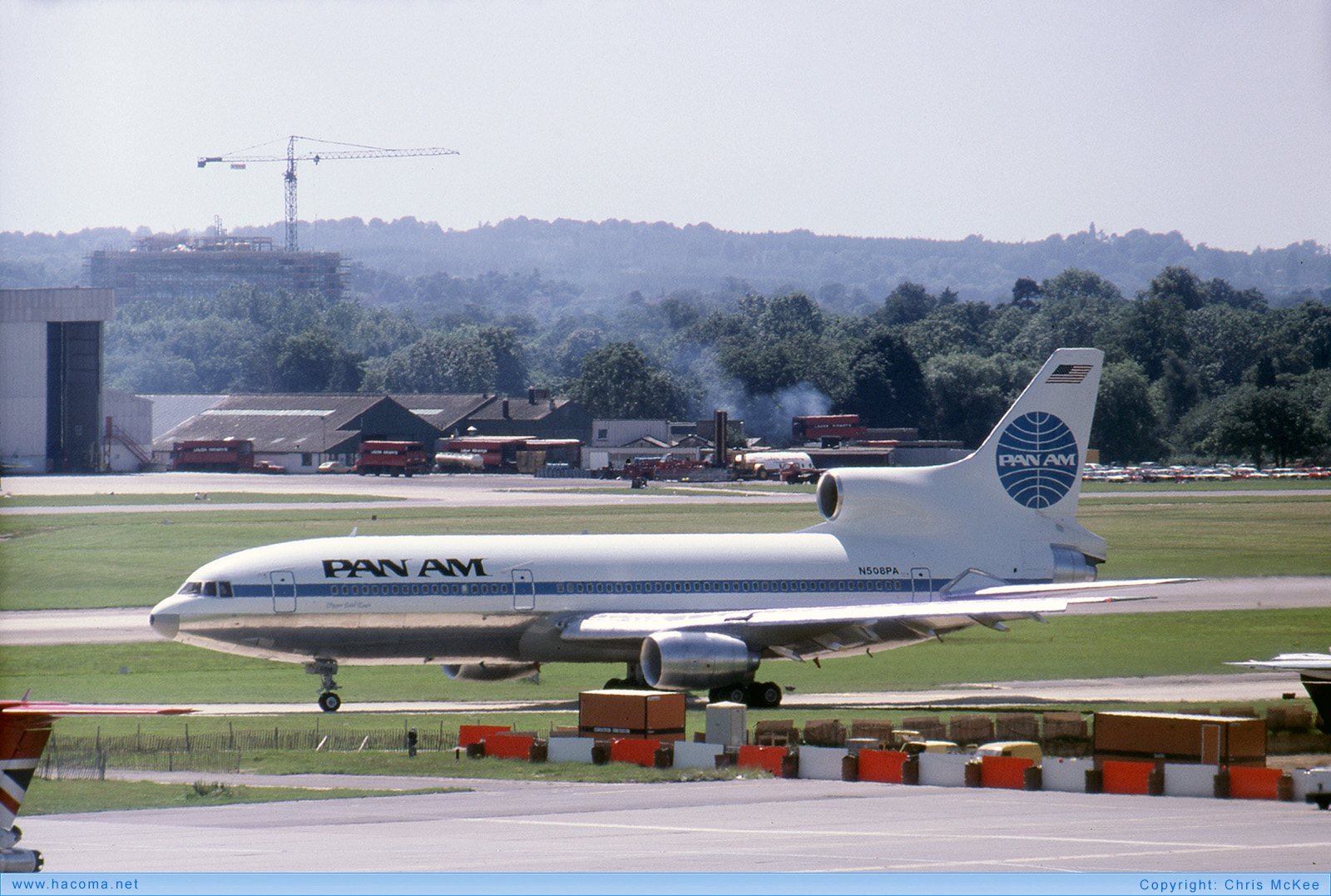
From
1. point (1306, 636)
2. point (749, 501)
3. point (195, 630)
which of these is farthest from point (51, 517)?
point (1306, 636)

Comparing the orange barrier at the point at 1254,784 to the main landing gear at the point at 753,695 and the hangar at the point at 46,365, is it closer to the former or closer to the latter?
the main landing gear at the point at 753,695

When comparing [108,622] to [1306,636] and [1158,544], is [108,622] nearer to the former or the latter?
[1306,636]

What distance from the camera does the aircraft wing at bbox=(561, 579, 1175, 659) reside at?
155 ft

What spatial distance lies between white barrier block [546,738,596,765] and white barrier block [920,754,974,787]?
8.15 m

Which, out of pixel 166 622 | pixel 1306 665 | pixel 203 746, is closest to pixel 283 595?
pixel 166 622

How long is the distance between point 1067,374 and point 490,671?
22.2m

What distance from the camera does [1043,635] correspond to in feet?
229

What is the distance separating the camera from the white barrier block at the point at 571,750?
38344 millimetres

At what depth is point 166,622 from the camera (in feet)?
156

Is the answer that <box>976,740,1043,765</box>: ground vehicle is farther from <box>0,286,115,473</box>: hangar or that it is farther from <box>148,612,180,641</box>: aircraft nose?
<box>0,286,115,473</box>: hangar

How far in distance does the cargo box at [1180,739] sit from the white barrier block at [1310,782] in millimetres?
1858

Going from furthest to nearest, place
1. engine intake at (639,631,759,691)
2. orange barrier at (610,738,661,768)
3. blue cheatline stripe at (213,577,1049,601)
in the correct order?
blue cheatline stripe at (213,577,1049,601), engine intake at (639,631,759,691), orange barrier at (610,738,661,768)

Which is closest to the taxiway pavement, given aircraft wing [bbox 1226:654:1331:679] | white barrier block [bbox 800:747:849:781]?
white barrier block [bbox 800:747:849:781]

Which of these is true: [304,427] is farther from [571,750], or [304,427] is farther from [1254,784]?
[1254,784]
